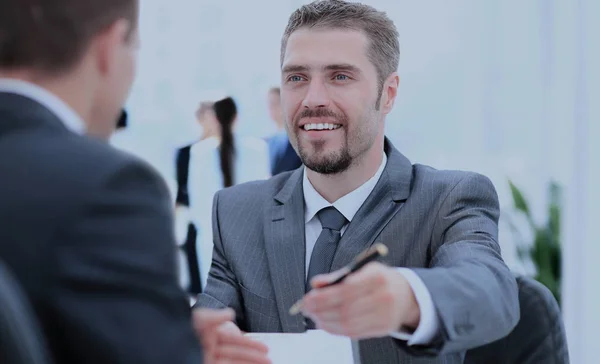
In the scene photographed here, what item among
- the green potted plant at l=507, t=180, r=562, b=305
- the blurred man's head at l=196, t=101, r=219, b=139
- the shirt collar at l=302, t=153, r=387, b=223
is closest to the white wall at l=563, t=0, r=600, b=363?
the green potted plant at l=507, t=180, r=562, b=305

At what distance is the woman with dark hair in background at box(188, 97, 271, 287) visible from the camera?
4.74 metres

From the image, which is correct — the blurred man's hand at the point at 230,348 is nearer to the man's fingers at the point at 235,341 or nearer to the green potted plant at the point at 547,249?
the man's fingers at the point at 235,341

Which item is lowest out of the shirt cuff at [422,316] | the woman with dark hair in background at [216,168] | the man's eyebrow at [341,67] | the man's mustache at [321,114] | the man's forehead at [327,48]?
the woman with dark hair in background at [216,168]

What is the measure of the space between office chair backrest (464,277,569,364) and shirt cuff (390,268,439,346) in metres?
0.38

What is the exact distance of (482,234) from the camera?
60.1 inches

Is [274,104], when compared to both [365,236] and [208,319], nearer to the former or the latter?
[365,236]

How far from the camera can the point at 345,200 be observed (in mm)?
1750

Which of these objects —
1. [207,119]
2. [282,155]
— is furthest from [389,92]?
[207,119]

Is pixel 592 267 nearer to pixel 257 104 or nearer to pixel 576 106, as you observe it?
pixel 576 106

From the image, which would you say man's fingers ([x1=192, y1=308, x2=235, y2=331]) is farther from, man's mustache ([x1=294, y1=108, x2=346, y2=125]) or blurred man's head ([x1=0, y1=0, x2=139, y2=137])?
man's mustache ([x1=294, y1=108, x2=346, y2=125])

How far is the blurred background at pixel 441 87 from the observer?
5418 mm

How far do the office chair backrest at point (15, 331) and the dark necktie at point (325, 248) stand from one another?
1008mm

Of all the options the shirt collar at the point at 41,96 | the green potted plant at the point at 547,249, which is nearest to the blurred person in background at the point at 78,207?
the shirt collar at the point at 41,96

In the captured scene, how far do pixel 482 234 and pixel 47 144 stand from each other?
0.97 m
